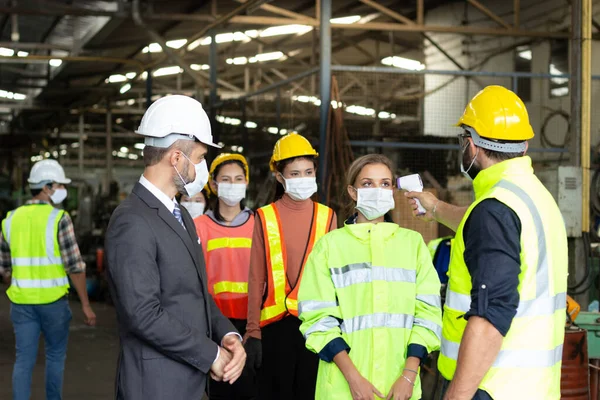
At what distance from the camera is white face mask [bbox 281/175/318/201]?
500cm

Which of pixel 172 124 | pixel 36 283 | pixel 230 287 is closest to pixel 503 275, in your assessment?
pixel 172 124

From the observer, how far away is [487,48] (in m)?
17.2

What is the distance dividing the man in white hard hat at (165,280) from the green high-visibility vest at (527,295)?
36.7 inches

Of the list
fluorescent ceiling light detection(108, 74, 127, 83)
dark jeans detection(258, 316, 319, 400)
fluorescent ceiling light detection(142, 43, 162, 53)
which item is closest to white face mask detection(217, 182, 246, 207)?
dark jeans detection(258, 316, 319, 400)

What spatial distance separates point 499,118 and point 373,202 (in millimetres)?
975

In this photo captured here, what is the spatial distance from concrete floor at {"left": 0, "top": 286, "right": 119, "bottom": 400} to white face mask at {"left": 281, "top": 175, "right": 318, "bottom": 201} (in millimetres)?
3512

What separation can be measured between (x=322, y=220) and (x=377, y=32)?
14.6 metres

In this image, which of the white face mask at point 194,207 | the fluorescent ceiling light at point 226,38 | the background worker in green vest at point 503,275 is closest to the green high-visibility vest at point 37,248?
the white face mask at point 194,207

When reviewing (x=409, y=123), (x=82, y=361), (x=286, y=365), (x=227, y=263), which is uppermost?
(x=409, y=123)

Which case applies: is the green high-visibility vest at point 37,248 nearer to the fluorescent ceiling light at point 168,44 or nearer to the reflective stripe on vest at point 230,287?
the reflective stripe on vest at point 230,287

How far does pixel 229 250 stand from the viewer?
568cm

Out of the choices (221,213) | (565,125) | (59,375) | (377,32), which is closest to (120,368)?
(221,213)

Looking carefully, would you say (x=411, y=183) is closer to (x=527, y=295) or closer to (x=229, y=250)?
(x=527, y=295)

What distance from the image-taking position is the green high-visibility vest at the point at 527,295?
2.83m
